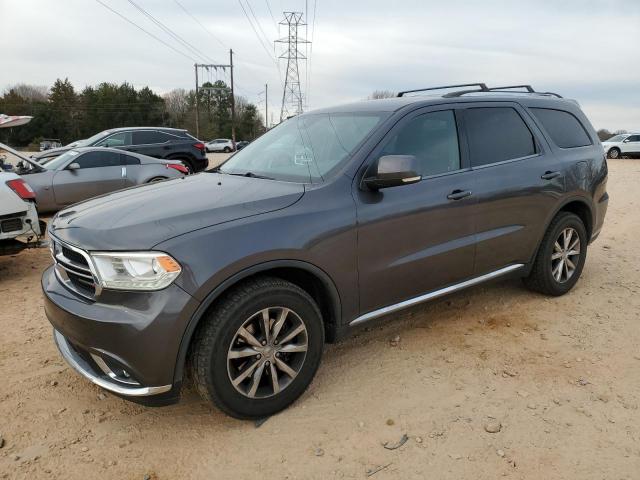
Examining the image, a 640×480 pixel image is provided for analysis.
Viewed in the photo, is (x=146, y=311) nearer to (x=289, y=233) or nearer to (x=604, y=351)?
(x=289, y=233)

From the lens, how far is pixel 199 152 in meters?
14.6

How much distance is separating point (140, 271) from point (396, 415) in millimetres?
1631

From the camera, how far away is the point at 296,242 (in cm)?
278

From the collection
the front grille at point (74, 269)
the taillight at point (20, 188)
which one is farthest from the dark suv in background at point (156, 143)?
the front grille at point (74, 269)

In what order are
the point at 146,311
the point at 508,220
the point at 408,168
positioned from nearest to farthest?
1. the point at 146,311
2. the point at 408,168
3. the point at 508,220

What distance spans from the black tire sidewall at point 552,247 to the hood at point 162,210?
2.54 metres

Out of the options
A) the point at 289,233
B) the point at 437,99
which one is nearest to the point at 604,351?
the point at 437,99

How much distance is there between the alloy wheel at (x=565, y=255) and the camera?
14.9ft

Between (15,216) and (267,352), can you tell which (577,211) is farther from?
(15,216)

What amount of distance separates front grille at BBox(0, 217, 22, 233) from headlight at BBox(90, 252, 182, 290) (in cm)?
333

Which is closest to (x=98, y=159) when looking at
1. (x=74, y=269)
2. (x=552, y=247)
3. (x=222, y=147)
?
(x=74, y=269)

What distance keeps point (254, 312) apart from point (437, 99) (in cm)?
216

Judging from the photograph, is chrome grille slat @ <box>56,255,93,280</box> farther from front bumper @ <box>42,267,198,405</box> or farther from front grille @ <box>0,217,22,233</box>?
front grille @ <box>0,217,22,233</box>

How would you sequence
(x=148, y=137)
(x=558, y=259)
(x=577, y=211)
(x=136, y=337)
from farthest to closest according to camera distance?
(x=148, y=137) → (x=577, y=211) → (x=558, y=259) → (x=136, y=337)
